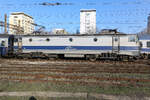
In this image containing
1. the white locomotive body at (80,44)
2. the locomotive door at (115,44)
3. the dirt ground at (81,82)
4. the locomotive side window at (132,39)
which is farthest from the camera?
the locomotive door at (115,44)

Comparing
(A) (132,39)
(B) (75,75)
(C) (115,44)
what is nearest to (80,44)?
(C) (115,44)

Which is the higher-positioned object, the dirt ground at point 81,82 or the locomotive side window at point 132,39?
the locomotive side window at point 132,39

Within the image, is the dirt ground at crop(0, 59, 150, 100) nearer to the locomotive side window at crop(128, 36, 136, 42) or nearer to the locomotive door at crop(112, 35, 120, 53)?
the locomotive door at crop(112, 35, 120, 53)

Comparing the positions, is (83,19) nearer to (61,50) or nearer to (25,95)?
(61,50)

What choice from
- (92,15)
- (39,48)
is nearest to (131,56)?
(39,48)

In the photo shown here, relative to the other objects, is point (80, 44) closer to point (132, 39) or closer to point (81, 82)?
point (132, 39)

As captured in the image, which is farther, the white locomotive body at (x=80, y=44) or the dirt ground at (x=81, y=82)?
the white locomotive body at (x=80, y=44)

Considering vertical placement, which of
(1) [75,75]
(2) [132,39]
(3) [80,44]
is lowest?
(1) [75,75]

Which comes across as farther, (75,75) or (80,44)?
(80,44)

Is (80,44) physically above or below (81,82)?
above

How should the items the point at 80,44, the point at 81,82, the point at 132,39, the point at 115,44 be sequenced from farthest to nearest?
the point at 80,44 → the point at 115,44 → the point at 132,39 → the point at 81,82

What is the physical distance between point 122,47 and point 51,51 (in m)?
8.69

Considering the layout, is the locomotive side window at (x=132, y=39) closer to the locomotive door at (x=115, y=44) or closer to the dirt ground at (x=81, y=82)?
the locomotive door at (x=115, y=44)

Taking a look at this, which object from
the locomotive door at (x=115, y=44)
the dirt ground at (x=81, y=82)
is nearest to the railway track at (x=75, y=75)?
the dirt ground at (x=81, y=82)
